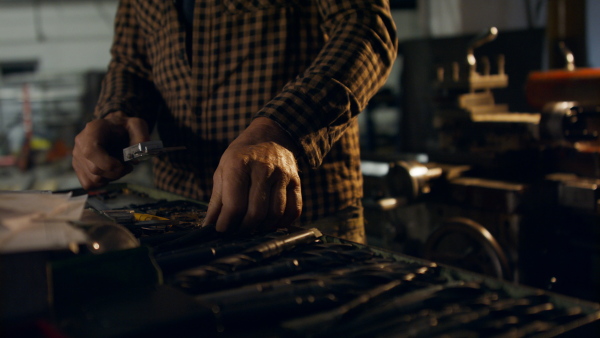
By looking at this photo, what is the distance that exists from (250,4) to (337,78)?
385 millimetres

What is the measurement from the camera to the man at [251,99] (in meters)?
0.88

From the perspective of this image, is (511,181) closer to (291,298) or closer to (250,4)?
(250,4)

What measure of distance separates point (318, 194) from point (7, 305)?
2.97 ft

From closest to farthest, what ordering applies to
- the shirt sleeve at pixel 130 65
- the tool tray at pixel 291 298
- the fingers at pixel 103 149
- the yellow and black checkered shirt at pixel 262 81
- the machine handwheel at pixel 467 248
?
1. the tool tray at pixel 291 298
2. the yellow and black checkered shirt at pixel 262 81
3. the fingers at pixel 103 149
4. the shirt sleeve at pixel 130 65
5. the machine handwheel at pixel 467 248

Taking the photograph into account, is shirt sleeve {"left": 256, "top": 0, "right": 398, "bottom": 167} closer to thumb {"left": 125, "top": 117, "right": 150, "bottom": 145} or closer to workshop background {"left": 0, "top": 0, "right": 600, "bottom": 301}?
thumb {"left": 125, "top": 117, "right": 150, "bottom": 145}

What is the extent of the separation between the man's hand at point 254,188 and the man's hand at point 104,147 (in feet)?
1.52

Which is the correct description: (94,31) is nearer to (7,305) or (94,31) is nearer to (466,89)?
(466,89)

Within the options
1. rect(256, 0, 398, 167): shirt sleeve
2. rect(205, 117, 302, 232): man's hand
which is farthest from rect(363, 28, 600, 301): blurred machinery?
rect(205, 117, 302, 232): man's hand

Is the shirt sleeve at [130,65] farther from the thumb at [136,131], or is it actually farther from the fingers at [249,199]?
the fingers at [249,199]

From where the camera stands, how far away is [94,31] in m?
8.00

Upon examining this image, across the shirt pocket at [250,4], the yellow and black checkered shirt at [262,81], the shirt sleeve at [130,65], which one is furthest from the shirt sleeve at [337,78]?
the shirt sleeve at [130,65]

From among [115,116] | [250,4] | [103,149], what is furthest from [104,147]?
[250,4]

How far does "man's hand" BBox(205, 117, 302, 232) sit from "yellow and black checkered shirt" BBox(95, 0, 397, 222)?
107mm

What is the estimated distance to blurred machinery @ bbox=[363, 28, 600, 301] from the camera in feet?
5.87
